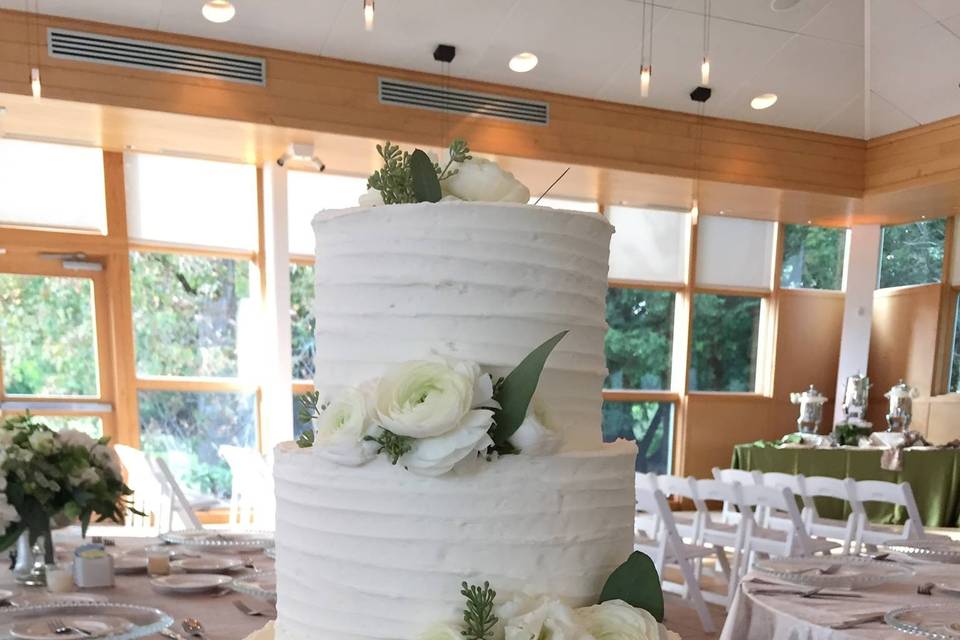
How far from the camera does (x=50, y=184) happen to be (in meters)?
5.84

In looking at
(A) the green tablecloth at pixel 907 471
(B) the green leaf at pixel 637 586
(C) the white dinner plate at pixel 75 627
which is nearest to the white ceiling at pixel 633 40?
(A) the green tablecloth at pixel 907 471

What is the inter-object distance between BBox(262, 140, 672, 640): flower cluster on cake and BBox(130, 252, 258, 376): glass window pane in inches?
→ 226

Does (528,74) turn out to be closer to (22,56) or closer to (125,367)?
(22,56)

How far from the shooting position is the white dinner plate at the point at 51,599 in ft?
6.56

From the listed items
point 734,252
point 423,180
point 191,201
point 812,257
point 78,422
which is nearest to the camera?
point 423,180

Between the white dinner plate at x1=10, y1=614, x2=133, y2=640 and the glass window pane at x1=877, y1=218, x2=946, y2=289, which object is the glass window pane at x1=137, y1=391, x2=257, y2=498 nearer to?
the white dinner plate at x1=10, y1=614, x2=133, y2=640

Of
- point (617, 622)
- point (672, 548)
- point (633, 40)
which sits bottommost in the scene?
point (672, 548)

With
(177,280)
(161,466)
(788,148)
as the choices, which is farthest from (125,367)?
(788,148)

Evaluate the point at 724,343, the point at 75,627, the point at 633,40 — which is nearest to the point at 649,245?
the point at 724,343

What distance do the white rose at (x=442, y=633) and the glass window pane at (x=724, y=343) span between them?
762 centimetres

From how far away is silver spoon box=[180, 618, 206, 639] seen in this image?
1.77 m

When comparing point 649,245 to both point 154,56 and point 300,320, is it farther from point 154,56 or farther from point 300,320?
point 154,56

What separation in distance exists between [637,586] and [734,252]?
25.8ft

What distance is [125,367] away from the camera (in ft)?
19.9
